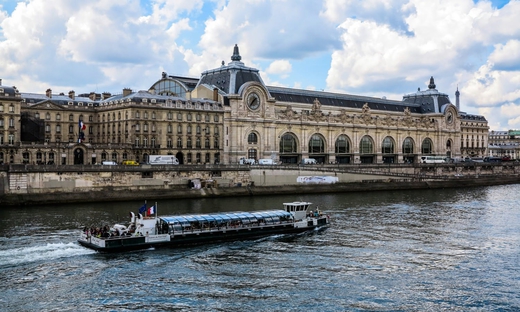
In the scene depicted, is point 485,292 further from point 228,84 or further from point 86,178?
point 228,84

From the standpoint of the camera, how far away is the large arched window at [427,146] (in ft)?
479

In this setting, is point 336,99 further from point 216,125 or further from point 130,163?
point 130,163

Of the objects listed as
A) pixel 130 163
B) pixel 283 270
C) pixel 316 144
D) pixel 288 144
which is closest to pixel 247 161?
pixel 288 144

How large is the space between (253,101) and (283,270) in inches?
2931

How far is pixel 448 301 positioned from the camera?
34.3 metres

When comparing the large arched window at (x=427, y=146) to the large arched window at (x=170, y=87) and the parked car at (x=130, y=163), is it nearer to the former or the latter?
the large arched window at (x=170, y=87)

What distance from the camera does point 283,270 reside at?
133 feet

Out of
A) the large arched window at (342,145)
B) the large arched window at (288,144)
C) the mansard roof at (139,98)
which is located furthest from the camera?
the large arched window at (342,145)

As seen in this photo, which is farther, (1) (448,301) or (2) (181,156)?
(2) (181,156)

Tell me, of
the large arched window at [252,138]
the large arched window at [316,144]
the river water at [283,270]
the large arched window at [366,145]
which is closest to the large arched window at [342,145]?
the large arched window at [366,145]

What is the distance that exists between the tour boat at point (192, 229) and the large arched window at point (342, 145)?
6790 cm

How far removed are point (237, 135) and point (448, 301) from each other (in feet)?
254

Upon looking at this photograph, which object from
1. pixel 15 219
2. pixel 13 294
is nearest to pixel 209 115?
pixel 15 219

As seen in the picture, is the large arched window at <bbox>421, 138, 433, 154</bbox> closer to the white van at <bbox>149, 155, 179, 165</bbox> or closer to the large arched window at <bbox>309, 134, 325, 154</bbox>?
the large arched window at <bbox>309, 134, 325, 154</bbox>
